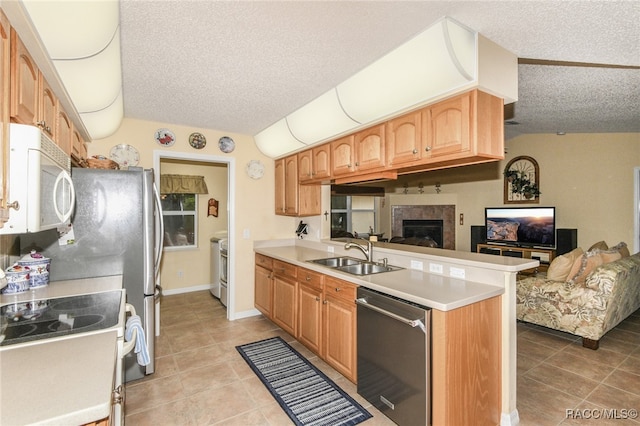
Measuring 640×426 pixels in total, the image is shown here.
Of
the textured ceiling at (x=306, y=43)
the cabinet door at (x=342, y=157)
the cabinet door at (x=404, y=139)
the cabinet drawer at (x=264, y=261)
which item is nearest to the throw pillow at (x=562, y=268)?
the textured ceiling at (x=306, y=43)

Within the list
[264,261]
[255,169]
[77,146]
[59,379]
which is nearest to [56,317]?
[59,379]

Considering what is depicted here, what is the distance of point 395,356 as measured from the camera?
1.98 m

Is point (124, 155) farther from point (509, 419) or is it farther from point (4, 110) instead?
point (509, 419)

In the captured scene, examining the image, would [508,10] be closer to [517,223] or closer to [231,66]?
[231,66]

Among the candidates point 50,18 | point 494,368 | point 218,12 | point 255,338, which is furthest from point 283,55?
point 255,338

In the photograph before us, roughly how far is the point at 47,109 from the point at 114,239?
1.06m

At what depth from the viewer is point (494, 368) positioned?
6.49 ft

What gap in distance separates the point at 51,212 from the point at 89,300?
66 cm

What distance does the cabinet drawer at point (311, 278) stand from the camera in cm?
282

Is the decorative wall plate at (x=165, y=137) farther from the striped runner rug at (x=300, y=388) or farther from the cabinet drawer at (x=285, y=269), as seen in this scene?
the striped runner rug at (x=300, y=388)

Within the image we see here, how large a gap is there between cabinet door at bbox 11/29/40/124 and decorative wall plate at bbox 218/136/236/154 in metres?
2.41

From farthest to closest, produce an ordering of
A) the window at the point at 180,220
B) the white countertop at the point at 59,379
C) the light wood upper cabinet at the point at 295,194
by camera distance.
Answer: the window at the point at 180,220, the light wood upper cabinet at the point at 295,194, the white countertop at the point at 59,379

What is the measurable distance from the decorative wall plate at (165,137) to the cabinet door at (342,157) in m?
1.91

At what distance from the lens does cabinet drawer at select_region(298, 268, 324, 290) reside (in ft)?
9.25
